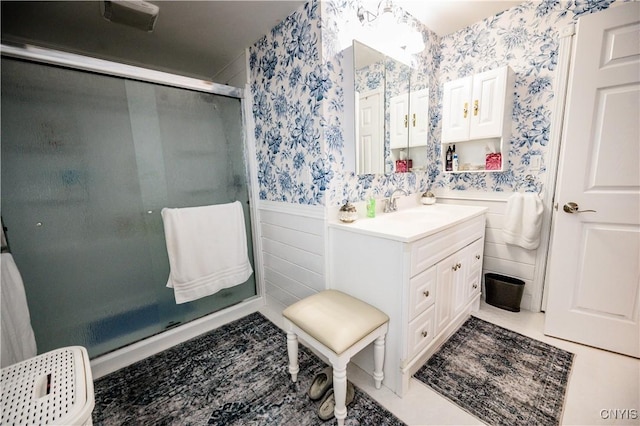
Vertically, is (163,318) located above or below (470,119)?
below

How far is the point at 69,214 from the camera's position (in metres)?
1.41

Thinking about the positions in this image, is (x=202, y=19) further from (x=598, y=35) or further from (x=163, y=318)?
(x=598, y=35)

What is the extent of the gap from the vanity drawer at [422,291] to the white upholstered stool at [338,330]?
0.51 ft

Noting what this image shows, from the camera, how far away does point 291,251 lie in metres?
1.86

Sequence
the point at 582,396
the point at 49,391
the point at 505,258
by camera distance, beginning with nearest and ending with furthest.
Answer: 1. the point at 49,391
2. the point at 582,396
3. the point at 505,258

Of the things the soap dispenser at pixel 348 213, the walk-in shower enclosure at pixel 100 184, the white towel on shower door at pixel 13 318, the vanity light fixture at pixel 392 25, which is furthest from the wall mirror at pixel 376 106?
the white towel on shower door at pixel 13 318

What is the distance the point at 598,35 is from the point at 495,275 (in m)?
1.64

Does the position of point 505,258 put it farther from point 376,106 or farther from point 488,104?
point 376,106

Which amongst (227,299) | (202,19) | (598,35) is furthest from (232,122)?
(598,35)

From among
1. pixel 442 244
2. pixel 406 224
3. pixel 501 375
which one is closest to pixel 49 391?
pixel 406 224

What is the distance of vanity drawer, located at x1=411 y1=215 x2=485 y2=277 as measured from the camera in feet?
3.99

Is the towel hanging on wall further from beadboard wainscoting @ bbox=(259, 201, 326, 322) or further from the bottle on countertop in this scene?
beadboard wainscoting @ bbox=(259, 201, 326, 322)

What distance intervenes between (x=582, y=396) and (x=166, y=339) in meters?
2.40

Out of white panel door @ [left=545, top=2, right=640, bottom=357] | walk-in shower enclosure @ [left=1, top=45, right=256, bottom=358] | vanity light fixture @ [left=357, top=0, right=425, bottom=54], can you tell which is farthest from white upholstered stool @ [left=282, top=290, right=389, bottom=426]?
vanity light fixture @ [left=357, top=0, right=425, bottom=54]
